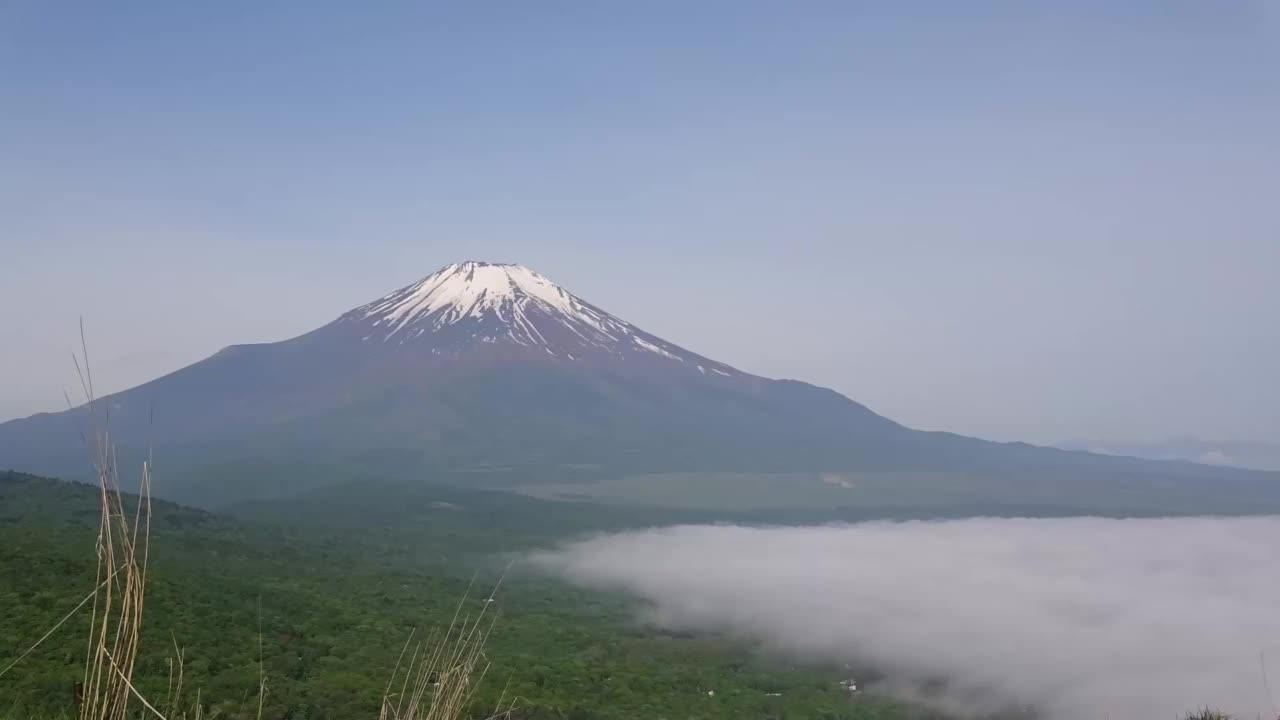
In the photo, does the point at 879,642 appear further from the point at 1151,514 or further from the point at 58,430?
the point at 58,430

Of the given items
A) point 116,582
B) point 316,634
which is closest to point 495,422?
point 316,634

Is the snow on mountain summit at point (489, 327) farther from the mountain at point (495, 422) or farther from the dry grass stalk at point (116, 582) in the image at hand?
the dry grass stalk at point (116, 582)

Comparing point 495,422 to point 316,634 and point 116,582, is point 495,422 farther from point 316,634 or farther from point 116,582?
point 116,582

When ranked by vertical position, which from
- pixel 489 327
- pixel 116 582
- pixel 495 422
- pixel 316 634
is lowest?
pixel 316 634

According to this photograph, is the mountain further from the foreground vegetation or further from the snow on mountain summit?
the foreground vegetation

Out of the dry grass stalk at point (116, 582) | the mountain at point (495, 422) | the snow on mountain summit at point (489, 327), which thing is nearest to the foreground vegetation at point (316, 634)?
the dry grass stalk at point (116, 582)

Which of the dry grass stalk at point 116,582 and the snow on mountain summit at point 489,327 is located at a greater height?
the snow on mountain summit at point 489,327
